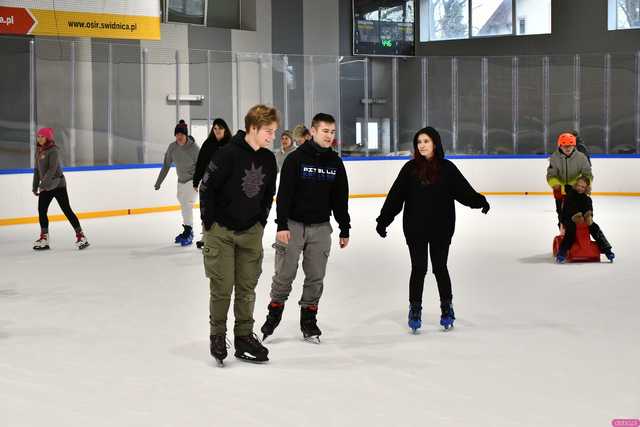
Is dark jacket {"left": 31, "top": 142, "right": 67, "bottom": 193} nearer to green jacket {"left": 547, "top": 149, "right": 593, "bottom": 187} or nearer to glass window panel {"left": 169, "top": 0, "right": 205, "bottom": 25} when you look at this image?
green jacket {"left": 547, "top": 149, "right": 593, "bottom": 187}

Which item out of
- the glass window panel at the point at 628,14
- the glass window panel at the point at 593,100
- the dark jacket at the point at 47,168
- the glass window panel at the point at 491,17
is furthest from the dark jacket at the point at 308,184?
the glass window panel at the point at 491,17

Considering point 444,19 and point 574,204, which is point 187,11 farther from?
point 574,204

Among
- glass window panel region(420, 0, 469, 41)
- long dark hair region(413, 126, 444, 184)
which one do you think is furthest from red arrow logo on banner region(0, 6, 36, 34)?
glass window panel region(420, 0, 469, 41)

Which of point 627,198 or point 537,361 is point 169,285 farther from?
point 627,198

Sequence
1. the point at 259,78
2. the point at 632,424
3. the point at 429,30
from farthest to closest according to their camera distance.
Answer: the point at 429,30 < the point at 259,78 < the point at 632,424

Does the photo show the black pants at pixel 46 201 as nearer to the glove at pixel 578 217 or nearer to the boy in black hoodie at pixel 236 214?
the glove at pixel 578 217

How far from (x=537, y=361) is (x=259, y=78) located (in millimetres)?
12301

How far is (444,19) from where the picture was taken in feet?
68.5

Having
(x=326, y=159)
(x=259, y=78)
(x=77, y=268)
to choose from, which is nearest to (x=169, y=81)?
(x=259, y=78)

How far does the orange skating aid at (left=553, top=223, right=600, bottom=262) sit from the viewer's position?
838 cm

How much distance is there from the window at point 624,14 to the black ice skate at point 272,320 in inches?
605

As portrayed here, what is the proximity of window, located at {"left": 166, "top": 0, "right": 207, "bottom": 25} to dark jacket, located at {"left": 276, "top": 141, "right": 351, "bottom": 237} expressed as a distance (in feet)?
45.7

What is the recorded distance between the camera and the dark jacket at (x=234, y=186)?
15.1 ft

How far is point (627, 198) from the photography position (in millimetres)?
16641
